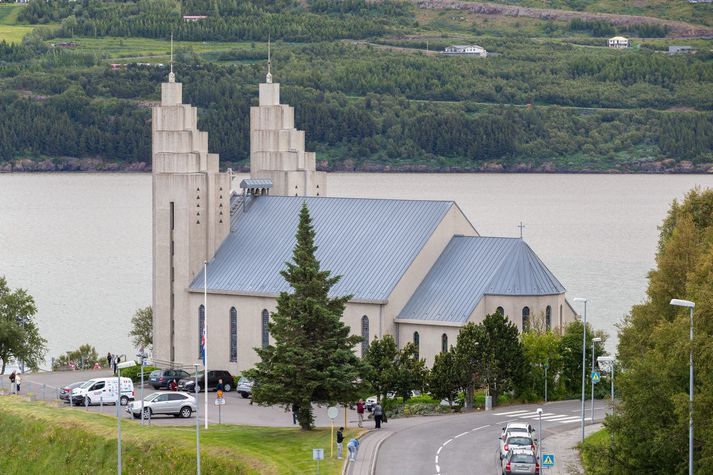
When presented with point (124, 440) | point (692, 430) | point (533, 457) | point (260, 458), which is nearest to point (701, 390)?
point (692, 430)

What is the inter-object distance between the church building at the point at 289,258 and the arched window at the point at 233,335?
0.24 feet

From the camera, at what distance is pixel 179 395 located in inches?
2936

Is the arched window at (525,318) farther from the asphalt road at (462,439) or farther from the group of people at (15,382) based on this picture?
the group of people at (15,382)

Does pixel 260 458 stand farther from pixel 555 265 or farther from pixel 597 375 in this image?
pixel 555 265

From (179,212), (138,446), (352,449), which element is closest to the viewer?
(352,449)

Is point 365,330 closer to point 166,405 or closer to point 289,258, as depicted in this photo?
point 289,258

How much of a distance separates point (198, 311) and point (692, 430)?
41677mm

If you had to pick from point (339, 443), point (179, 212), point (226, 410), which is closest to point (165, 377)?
point (226, 410)

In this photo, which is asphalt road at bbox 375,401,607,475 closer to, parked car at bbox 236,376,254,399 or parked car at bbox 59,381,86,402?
parked car at bbox 236,376,254,399

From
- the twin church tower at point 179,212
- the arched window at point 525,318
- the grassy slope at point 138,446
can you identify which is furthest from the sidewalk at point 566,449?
the twin church tower at point 179,212

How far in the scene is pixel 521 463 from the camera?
5694 cm

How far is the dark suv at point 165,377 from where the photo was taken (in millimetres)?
83062

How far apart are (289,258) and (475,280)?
10321mm

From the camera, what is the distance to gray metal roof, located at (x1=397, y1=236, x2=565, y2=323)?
3211 inches
